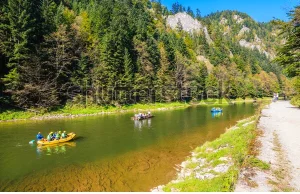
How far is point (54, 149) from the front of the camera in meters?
26.5

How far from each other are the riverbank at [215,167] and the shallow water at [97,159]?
59.8 inches

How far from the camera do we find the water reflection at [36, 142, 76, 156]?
25.1m

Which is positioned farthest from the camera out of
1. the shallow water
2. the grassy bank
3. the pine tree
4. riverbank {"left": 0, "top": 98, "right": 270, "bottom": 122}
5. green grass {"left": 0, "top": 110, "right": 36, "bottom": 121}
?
the pine tree

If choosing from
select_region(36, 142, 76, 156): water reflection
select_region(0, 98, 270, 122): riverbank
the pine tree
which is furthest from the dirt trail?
the pine tree

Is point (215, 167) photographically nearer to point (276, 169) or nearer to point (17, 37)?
point (276, 169)

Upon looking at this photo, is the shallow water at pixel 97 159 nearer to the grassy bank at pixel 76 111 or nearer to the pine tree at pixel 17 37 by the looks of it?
the grassy bank at pixel 76 111

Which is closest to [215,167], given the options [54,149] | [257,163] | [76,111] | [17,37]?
[257,163]

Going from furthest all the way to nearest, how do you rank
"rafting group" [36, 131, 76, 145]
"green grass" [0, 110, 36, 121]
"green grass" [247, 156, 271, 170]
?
"green grass" [0, 110, 36, 121] < "rafting group" [36, 131, 76, 145] < "green grass" [247, 156, 271, 170]

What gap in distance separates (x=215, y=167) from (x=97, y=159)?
11.7 meters

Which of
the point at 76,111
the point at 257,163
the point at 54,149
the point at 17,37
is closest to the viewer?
the point at 257,163

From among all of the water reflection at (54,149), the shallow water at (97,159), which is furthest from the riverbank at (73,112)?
the water reflection at (54,149)

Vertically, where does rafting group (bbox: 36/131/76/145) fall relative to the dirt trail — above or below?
below

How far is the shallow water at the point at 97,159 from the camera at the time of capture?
1723 centimetres

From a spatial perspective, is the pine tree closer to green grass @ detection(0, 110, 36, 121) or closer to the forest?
the forest
